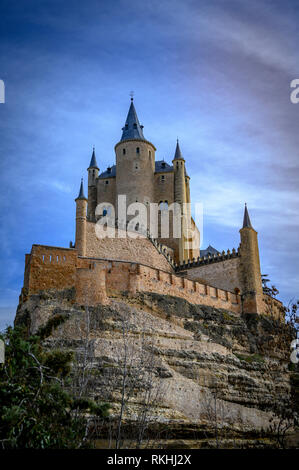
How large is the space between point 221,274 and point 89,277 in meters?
17.6

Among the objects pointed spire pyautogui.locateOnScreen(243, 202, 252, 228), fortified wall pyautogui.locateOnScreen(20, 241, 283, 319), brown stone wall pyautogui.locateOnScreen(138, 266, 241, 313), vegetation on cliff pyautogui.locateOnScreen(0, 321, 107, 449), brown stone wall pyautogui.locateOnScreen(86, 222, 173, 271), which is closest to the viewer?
vegetation on cliff pyautogui.locateOnScreen(0, 321, 107, 449)

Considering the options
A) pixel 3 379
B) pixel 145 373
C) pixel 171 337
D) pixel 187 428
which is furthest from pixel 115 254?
pixel 3 379

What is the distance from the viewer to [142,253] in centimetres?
4759

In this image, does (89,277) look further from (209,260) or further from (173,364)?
(209,260)

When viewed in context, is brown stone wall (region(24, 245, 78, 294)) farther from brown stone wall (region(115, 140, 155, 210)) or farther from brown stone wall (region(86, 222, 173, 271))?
brown stone wall (region(115, 140, 155, 210))

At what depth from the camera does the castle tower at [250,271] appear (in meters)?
47.8

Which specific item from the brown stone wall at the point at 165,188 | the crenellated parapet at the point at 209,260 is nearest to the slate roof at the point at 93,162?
the brown stone wall at the point at 165,188

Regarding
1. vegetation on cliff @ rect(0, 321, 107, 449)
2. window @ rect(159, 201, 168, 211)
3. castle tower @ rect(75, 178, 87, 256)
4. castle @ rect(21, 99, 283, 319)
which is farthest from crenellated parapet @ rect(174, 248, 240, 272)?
vegetation on cliff @ rect(0, 321, 107, 449)

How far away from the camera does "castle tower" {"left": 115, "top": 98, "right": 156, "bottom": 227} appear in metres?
58.2

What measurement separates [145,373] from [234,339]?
13581 millimetres

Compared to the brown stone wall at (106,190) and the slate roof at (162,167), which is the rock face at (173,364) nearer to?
the brown stone wall at (106,190)

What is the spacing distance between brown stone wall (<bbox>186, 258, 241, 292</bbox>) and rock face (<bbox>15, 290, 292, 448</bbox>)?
6.96m

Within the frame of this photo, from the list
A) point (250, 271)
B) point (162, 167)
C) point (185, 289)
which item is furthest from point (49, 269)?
point (162, 167)
